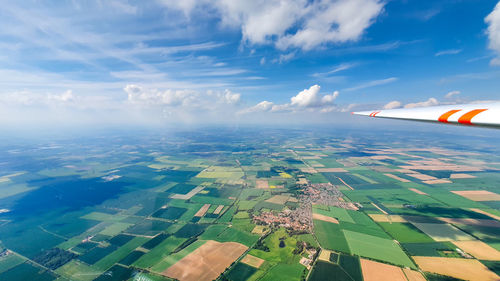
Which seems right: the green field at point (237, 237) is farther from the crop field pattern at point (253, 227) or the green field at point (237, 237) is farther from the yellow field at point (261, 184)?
the yellow field at point (261, 184)

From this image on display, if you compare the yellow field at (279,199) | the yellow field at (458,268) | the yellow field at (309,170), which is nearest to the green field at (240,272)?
the yellow field at (279,199)

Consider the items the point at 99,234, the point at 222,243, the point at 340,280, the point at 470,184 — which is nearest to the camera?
the point at 340,280

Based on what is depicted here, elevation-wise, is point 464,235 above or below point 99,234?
above

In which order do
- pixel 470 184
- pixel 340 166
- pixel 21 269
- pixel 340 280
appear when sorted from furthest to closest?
pixel 340 166 < pixel 470 184 < pixel 21 269 < pixel 340 280

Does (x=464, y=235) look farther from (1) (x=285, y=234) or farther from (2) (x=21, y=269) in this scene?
(2) (x=21, y=269)

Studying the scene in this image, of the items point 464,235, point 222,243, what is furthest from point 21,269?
point 464,235

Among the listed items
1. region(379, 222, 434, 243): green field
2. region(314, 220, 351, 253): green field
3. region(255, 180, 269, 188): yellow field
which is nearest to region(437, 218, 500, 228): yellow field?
region(379, 222, 434, 243): green field
